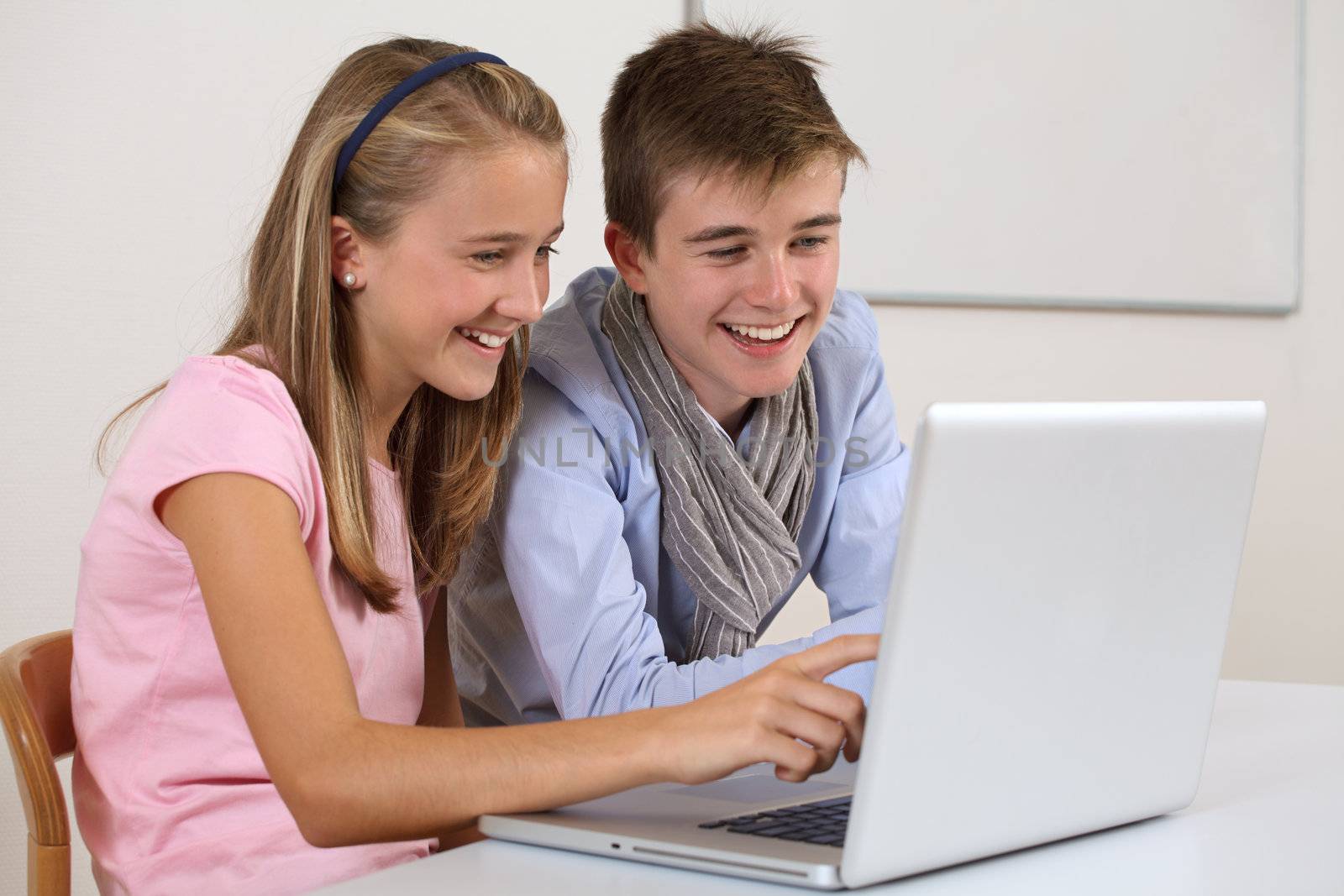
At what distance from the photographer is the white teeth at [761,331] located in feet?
4.15

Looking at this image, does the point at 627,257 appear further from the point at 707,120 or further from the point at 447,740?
the point at 447,740

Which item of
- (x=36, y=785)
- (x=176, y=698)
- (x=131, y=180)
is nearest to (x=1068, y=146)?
(x=131, y=180)

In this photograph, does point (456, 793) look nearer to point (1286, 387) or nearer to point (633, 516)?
point (633, 516)

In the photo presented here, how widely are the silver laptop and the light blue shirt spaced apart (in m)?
0.34

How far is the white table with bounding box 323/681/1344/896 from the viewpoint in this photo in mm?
645

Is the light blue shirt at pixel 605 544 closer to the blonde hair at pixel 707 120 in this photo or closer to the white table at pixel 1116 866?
the blonde hair at pixel 707 120

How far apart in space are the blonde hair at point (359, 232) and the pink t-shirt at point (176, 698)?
4 cm

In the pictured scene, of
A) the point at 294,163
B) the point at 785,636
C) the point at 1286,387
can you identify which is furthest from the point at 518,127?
the point at 1286,387

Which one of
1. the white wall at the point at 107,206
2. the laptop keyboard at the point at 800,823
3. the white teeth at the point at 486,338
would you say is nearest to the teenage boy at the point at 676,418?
the white teeth at the point at 486,338

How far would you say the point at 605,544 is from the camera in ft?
3.78

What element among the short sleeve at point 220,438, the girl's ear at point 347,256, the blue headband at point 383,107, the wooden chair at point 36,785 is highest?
the blue headband at point 383,107

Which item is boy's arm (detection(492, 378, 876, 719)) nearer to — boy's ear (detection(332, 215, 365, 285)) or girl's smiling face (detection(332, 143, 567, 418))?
girl's smiling face (detection(332, 143, 567, 418))

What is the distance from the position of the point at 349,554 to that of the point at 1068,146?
201 centimetres

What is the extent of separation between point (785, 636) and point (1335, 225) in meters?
1.50
